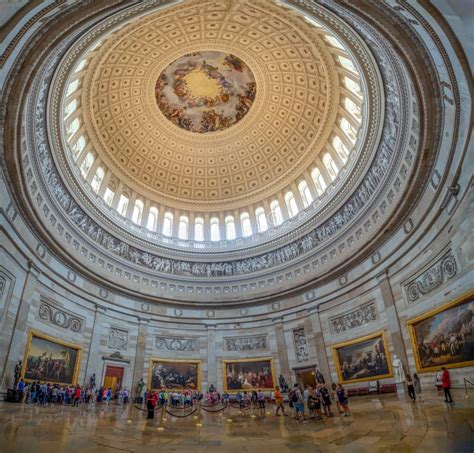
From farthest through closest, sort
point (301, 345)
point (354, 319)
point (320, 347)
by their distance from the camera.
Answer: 1. point (301, 345)
2. point (320, 347)
3. point (354, 319)

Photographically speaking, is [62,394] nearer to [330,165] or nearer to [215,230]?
[215,230]

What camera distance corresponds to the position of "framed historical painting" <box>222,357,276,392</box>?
25.1 m

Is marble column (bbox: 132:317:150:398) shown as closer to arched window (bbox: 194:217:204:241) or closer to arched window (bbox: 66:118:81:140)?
arched window (bbox: 194:217:204:241)

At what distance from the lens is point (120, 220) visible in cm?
2869

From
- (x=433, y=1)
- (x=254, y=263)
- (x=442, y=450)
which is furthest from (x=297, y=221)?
(x=442, y=450)

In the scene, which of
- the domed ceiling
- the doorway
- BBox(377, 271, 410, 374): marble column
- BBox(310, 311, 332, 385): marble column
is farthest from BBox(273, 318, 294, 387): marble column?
the domed ceiling

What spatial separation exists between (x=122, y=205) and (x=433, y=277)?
26482 millimetres

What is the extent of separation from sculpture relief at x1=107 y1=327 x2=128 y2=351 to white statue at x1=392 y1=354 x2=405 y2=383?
60.8ft

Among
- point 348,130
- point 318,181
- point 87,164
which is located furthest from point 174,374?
point 348,130

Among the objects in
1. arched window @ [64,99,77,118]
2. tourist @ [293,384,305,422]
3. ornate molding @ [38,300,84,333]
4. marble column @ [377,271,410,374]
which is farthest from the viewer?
arched window @ [64,99,77,118]

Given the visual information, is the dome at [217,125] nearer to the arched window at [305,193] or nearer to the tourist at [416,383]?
the arched window at [305,193]

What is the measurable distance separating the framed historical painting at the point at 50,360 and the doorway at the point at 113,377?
2576mm

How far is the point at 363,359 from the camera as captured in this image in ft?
66.3

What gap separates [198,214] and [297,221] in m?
11.7
